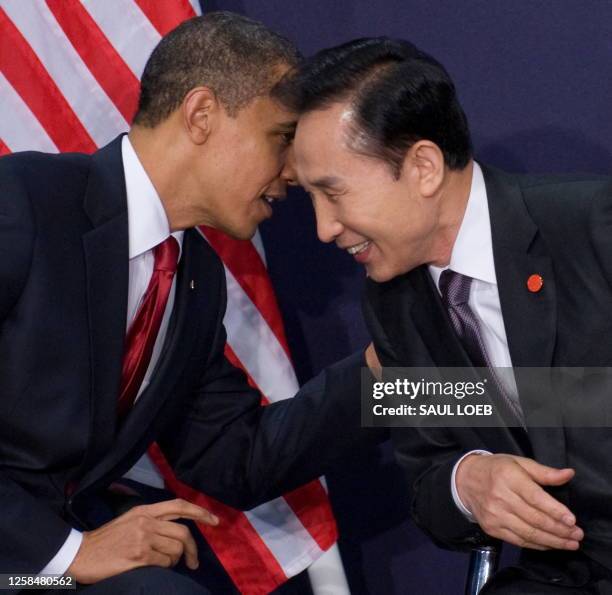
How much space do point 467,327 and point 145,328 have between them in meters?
0.46

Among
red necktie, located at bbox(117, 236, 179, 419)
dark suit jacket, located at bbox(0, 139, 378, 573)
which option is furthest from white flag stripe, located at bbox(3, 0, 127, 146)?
red necktie, located at bbox(117, 236, 179, 419)

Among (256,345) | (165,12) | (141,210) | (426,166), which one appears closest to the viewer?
(426,166)

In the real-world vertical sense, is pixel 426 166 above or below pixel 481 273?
above

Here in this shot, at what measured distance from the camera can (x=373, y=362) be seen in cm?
190

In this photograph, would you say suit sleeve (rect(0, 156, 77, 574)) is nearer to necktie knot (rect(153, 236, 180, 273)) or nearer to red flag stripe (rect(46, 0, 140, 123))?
necktie knot (rect(153, 236, 180, 273))

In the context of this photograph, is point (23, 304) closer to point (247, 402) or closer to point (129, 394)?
point (129, 394)

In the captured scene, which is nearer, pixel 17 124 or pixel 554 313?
pixel 554 313

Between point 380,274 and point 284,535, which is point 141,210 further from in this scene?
point 284,535

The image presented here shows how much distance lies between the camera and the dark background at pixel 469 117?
6.76 ft

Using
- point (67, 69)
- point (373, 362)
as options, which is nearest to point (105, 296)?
point (373, 362)

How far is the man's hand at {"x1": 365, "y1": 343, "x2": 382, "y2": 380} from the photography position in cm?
188

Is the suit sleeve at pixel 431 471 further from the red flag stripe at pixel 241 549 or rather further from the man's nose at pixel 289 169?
the red flag stripe at pixel 241 549

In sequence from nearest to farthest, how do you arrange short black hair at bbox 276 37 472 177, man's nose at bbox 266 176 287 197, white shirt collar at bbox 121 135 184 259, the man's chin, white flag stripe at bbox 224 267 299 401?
short black hair at bbox 276 37 472 177
the man's chin
white shirt collar at bbox 121 135 184 259
man's nose at bbox 266 176 287 197
white flag stripe at bbox 224 267 299 401

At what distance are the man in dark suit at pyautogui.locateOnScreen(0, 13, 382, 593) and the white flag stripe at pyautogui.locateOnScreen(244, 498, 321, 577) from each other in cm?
16
